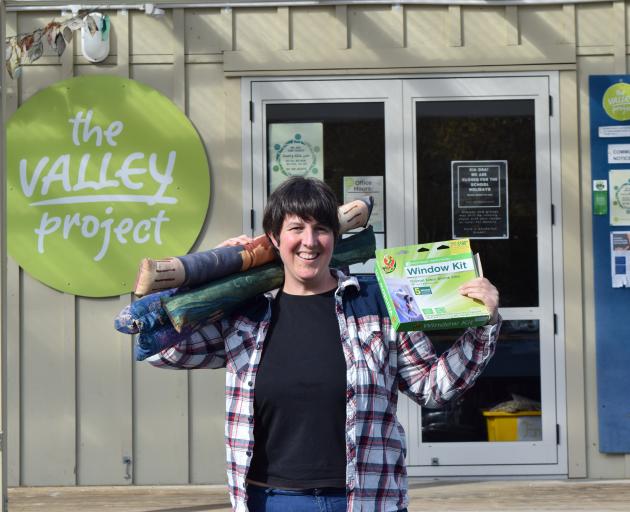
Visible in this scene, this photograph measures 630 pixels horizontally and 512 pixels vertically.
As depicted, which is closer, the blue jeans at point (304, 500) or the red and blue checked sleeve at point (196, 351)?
the blue jeans at point (304, 500)

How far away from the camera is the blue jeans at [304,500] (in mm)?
2744

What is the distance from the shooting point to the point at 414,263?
2.92 m

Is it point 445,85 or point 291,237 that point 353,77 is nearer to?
point 445,85

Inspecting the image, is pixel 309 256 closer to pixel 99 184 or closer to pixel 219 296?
pixel 219 296

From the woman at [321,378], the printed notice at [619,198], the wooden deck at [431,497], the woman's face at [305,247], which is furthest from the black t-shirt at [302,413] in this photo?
the printed notice at [619,198]

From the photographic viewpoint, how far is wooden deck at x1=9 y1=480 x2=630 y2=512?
586 cm

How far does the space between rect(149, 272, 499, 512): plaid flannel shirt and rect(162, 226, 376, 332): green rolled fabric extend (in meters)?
0.05

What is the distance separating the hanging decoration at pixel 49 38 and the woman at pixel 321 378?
143 inches

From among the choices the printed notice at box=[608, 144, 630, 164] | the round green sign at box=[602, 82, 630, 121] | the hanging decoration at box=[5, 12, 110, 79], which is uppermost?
the hanging decoration at box=[5, 12, 110, 79]

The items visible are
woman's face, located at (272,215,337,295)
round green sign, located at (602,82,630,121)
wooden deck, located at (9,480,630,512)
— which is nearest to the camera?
woman's face, located at (272,215,337,295)

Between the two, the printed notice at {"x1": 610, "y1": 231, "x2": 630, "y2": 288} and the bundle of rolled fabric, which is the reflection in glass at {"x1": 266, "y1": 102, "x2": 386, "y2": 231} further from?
the bundle of rolled fabric

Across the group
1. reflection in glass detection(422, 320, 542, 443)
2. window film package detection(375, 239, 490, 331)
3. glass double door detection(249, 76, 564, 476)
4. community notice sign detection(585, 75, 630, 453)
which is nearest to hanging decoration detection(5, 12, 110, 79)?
glass double door detection(249, 76, 564, 476)

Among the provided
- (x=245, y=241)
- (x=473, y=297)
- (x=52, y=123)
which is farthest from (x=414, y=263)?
(x=52, y=123)

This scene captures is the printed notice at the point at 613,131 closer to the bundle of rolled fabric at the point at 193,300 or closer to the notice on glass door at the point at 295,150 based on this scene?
the notice on glass door at the point at 295,150
